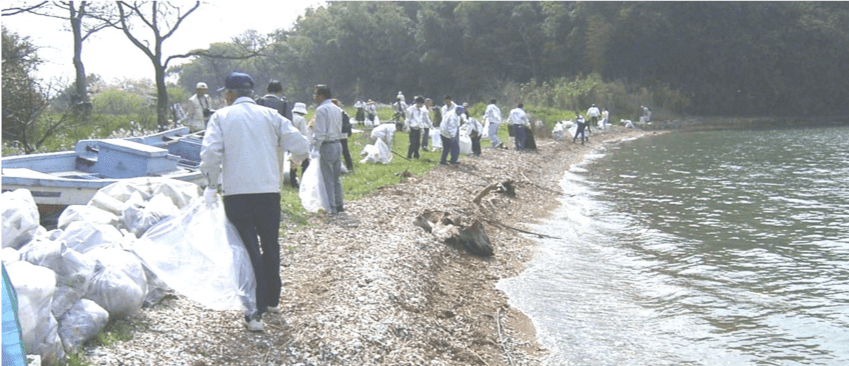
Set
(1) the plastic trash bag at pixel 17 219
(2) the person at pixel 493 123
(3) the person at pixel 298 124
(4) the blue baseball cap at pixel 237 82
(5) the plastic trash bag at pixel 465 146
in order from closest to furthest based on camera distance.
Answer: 1. (1) the plastic trash bag at pixel 17 219
2. (4) the blue baseball cap at pixel 237 82
3. (3) the person at pixel 298 124
4. (5) the plastic trash bag at pixel 465 146
5. (2) the person at pixel 493 123

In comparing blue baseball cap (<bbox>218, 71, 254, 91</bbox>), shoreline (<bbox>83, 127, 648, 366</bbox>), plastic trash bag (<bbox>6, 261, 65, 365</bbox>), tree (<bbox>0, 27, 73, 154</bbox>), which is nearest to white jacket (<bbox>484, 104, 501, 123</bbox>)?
shoreline (<bbox>83, 127, 648, 366</bbox>)

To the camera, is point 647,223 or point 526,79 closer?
point 647,223

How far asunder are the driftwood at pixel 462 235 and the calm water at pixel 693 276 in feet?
2.52

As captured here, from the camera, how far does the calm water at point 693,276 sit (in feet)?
23.4

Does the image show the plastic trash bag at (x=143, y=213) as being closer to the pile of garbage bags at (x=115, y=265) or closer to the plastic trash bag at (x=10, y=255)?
the pile of garbage bags at (x=115, y=265)

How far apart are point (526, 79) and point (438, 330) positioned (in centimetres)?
6866

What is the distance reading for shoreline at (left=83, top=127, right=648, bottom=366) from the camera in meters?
5.14

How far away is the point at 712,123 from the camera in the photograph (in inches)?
2532

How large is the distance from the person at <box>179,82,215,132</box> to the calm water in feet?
22.0

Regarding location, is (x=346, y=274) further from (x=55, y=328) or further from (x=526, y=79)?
(x=526, y=79)

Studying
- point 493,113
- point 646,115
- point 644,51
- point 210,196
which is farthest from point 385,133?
point 644,51

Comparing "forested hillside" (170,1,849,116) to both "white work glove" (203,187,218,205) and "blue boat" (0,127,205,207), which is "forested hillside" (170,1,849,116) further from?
"white work glove" (203,187,218,205)

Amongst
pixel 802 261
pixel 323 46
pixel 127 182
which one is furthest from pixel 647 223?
pixel 323 46

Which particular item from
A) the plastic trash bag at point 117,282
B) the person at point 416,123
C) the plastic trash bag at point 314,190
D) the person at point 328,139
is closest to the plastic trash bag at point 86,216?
the plastic trash bag at point 117,282
